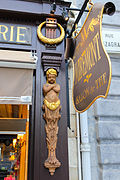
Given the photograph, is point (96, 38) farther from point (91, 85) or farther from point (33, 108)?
point (33, 108)

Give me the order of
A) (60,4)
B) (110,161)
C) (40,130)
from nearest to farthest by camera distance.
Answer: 1. (40,130)
2. (110,161)
3. (60,4)

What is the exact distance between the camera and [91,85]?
2303 millimetres

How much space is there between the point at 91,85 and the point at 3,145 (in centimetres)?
396

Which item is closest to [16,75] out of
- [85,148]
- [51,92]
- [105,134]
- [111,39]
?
[51,92]

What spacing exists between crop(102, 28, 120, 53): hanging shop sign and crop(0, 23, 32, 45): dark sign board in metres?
1.85

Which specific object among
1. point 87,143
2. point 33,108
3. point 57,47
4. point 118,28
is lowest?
point 87,143

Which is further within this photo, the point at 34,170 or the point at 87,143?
the point at 87,143

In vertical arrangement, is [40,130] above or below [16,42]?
below

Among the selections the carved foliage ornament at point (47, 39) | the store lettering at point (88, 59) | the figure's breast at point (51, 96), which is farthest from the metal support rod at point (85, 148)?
the carved foliage ornament at point (47, 39)

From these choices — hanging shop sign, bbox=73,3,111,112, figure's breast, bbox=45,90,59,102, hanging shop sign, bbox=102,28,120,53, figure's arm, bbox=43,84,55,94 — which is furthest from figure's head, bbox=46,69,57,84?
hanging shop sign, bbox=102,28,120,53

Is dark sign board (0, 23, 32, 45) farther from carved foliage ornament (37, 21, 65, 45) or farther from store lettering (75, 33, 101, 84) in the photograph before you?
store lettering (75, 33, 101, 84)

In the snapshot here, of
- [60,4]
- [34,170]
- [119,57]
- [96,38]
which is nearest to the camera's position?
[96,38]

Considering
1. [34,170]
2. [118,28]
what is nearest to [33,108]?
[34,170]

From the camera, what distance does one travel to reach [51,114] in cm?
326
